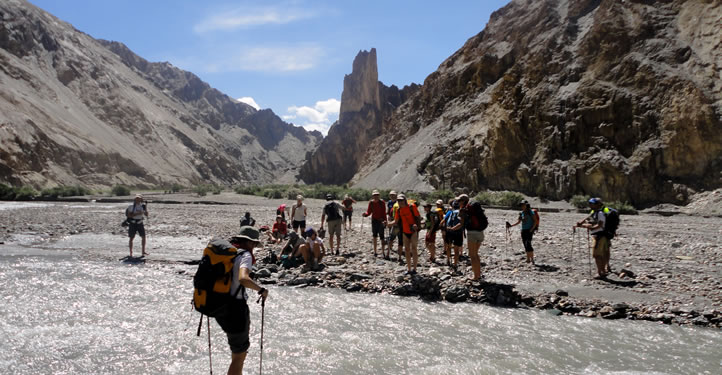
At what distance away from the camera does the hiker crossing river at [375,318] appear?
18.9 feet

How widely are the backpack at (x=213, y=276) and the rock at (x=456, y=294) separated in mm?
5455

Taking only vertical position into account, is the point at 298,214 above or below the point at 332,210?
below

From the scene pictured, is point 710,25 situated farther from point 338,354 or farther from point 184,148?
point 184,148

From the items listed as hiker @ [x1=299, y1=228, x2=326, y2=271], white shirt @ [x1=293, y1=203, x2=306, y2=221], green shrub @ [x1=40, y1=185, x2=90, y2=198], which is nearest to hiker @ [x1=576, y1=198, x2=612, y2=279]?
hiker @ [x1=299, y1=228, x2=326, y2=271]

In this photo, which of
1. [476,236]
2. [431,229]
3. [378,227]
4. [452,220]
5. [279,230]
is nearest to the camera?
[476,236]

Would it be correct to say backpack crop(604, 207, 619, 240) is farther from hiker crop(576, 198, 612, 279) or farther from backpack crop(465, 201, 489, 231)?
backpack crop(465, 201, 489, 231)

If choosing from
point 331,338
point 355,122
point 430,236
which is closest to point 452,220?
point 430,236

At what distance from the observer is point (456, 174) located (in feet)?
156

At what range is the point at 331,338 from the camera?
6.66 m

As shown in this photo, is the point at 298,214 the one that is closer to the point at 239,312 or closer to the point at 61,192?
the point at 239,312

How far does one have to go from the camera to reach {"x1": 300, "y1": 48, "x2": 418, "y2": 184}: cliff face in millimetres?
102625

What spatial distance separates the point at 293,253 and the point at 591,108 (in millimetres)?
34794

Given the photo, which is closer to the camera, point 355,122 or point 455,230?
point 455,230

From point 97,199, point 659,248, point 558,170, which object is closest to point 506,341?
point 659,248
